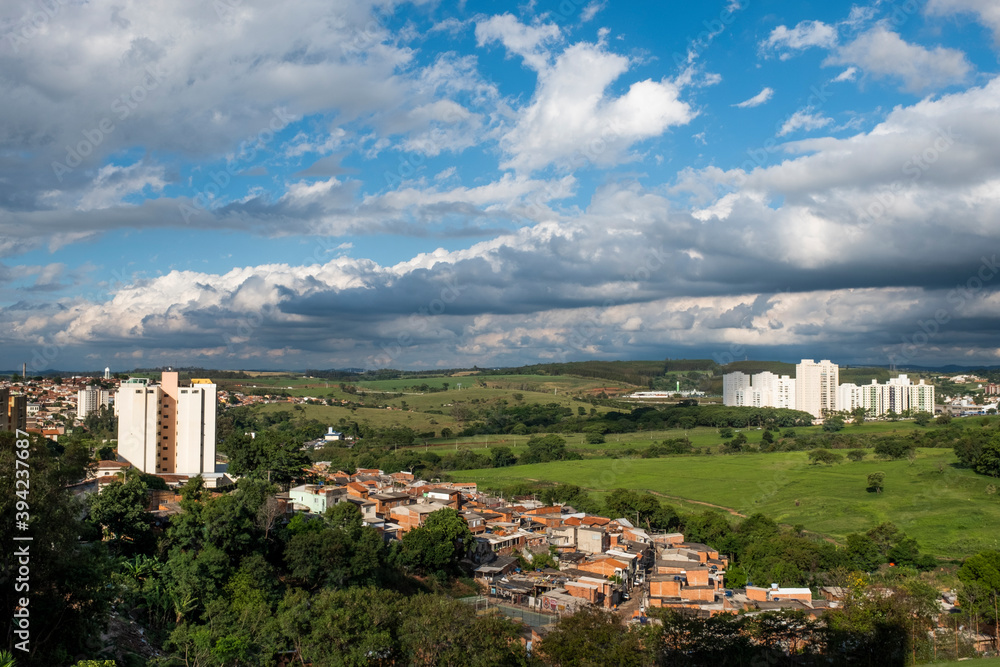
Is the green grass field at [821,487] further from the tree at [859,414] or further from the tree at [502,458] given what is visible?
the tree at [859,414]

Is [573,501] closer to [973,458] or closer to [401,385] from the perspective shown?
[973,458]

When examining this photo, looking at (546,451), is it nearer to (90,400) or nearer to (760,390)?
(90,400)

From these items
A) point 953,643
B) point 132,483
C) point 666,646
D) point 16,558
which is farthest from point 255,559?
point 953,643

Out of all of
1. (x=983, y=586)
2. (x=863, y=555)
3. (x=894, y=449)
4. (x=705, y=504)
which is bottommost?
(x=705, y=504)

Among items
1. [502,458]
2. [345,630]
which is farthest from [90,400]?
[345,630]

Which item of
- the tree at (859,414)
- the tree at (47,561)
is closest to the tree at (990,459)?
the tree at (859,414)

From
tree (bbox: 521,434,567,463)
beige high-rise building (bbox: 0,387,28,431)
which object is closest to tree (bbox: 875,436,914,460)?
tree (bbox: 521,434,567,463)
